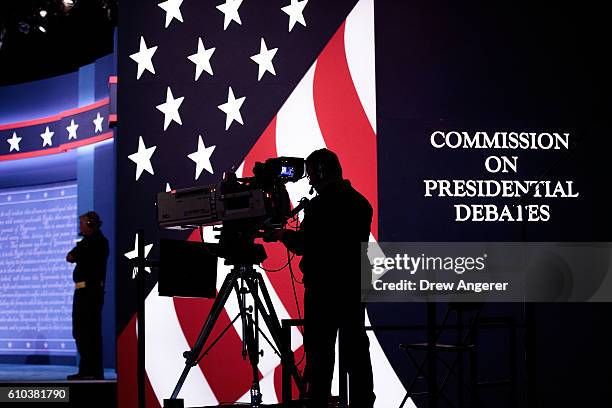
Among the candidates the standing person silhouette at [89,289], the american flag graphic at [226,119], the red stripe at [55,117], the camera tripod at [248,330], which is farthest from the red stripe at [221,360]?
the red stripe at [55,117]

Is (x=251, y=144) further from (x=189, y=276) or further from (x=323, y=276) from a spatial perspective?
(x=323, y=276)

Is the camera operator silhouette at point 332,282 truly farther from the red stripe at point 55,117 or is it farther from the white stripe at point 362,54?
the red stripe at point 55,117

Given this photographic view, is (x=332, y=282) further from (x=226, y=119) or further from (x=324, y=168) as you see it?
(x=226, y=119)

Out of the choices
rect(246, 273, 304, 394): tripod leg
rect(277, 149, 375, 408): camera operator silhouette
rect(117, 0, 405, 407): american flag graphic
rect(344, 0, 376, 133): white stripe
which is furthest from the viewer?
rect(344, 0, 376, 133): white stripe

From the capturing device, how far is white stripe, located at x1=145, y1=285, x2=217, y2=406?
5352mm

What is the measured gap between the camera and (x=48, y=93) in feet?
29.7

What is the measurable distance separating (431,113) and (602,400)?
2315mm

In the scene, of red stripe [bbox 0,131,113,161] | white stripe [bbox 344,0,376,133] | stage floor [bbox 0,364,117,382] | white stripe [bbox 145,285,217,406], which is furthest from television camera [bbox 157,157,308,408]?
red stripe [bbox 0,131,113,161]

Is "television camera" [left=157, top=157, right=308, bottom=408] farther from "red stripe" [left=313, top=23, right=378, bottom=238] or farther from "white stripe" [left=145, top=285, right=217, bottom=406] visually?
"red stripe" [left=313, top=23, right=378, bottom=238]

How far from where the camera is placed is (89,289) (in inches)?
271

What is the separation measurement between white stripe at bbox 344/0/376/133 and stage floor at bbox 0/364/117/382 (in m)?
3.26

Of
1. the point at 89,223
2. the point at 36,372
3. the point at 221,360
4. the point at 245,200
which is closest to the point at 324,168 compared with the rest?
the point at 245,200

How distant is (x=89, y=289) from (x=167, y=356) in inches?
70.9

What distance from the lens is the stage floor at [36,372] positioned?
7.05m
